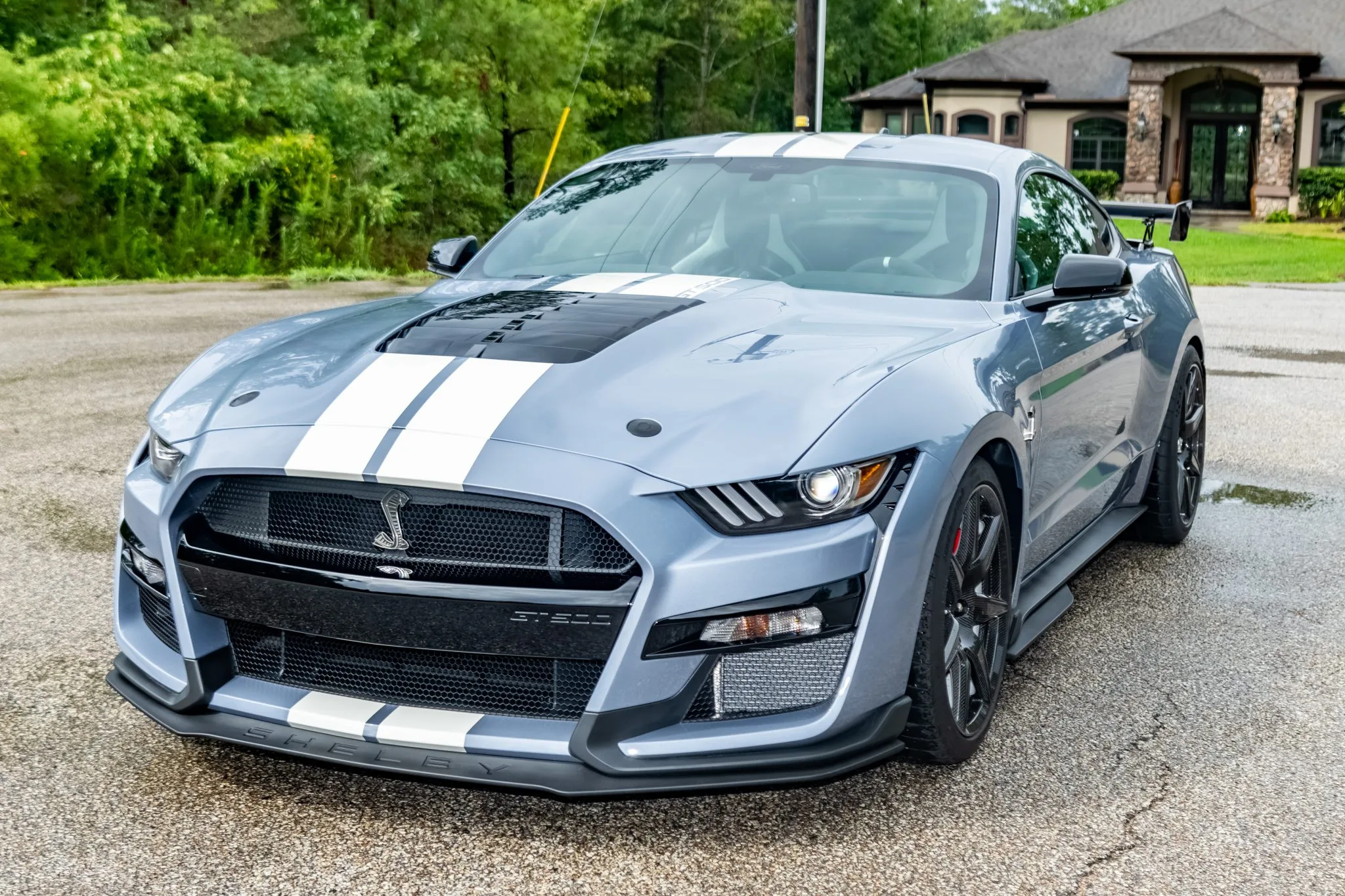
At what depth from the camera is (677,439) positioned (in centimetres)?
304

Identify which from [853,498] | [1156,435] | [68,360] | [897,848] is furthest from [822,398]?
[68,360]

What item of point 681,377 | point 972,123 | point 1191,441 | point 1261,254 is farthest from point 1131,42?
point 681,377

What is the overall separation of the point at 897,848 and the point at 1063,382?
1701 millimetres

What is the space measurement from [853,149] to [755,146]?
38 cm

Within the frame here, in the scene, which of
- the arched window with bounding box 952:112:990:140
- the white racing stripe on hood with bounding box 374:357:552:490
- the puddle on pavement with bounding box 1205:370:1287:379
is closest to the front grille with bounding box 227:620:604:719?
the white racing stripe on hood with bounding box 374:357:552:490

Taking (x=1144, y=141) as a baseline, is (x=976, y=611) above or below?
below

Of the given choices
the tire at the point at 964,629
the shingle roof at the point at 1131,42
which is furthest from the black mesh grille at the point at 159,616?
the shingle roof at the point at 1131,42

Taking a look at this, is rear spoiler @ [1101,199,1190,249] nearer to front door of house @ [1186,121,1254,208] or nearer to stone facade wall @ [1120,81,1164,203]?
stone facade wall @ [1120,81,1164,203]

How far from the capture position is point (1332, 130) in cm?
4028

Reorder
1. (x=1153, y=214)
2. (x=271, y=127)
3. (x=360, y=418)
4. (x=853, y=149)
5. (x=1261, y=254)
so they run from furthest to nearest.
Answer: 1. (x=1261, y=254)
2. (x=271, y=127)
3. (x=1153, y=214)
4. (x=853, y=149)
5. (x=360, y=418)

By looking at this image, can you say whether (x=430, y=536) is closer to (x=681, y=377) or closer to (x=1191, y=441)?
(x=681, y=377)

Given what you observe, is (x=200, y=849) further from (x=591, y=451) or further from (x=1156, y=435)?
(x=1156, y=435)

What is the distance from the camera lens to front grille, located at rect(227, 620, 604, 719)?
3.01 metres

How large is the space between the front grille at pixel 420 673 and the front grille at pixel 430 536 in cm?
18
